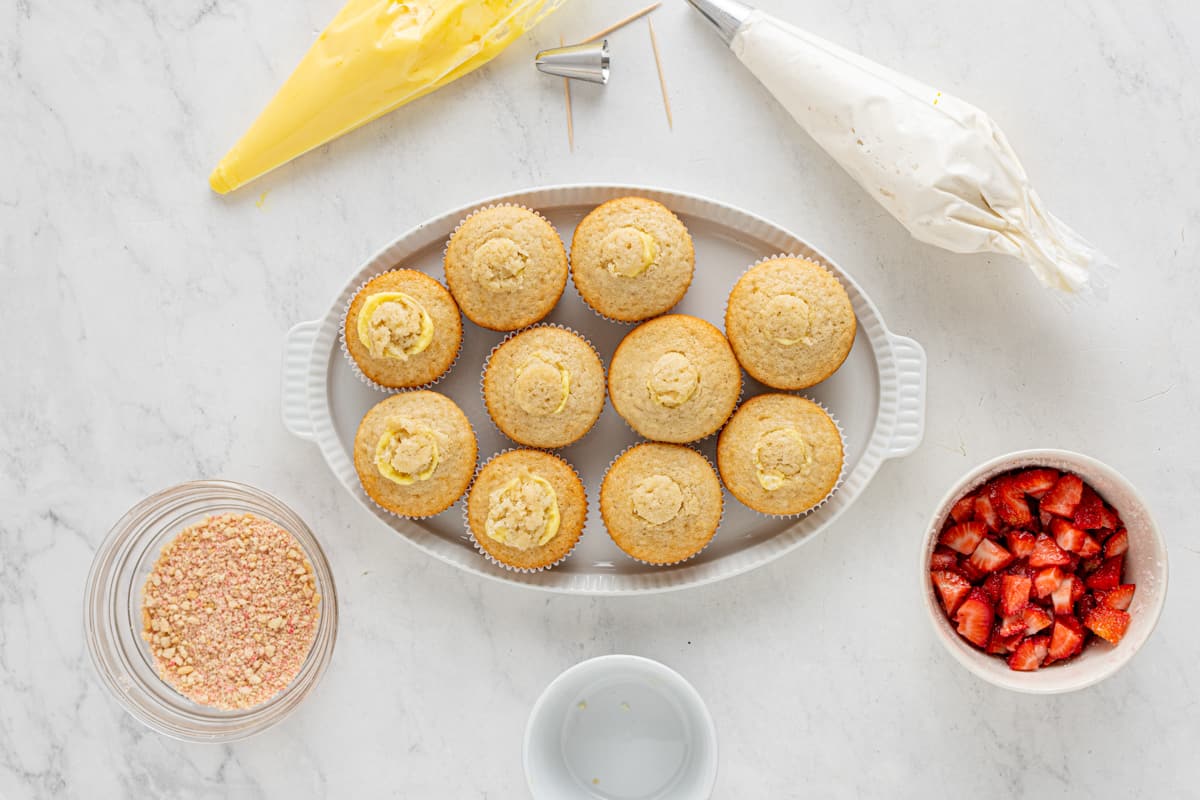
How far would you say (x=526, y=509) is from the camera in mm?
2297

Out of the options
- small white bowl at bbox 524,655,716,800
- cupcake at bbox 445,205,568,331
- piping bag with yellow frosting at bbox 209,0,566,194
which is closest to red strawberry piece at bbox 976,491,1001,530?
small white bowl at bbox 524,655,716,800

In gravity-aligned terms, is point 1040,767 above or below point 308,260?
below

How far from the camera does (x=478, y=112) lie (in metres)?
2.56

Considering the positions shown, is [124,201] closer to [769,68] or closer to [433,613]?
[433,613]

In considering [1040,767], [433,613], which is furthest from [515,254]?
[1040,767]

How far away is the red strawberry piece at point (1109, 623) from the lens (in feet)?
7.27

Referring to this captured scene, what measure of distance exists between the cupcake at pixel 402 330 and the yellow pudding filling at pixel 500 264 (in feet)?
0.49

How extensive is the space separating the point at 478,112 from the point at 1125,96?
1.83m

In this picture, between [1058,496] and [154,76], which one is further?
[154,76]

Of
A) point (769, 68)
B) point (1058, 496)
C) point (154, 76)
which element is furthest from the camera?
point (154, 76)

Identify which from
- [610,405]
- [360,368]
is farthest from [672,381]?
[360,368]

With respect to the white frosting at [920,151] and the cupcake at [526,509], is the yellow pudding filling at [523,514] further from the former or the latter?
the white frosting at [920,151]

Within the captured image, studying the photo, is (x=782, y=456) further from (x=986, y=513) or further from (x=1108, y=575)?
(x=1108, y=575)

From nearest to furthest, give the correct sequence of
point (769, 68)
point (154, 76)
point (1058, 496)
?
point (1058, 496) → point (769, 68) → point (154, 76)
